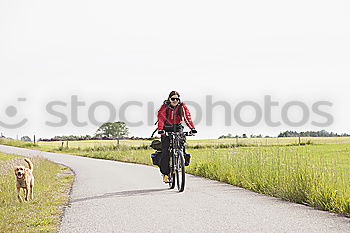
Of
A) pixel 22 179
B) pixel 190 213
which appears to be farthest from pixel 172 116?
pixel 22 179

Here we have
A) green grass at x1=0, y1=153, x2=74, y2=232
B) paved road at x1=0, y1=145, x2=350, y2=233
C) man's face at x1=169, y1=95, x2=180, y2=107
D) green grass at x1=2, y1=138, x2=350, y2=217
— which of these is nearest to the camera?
paved road at x1=0, y1=145, x2=350, y2=233

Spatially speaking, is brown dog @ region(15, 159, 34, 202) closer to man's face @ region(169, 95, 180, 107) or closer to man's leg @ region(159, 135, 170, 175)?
man's leg @ region(159, 135, 170, 175)

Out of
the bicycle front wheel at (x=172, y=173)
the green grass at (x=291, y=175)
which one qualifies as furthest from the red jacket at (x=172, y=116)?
the green grass at (x=291, y=175)

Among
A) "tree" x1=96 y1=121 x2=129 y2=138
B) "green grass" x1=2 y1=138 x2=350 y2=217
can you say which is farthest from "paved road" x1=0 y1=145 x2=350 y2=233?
"tree" x1=96 y1=121 x2=129 y2=138

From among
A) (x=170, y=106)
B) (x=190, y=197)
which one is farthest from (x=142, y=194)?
(x=170, y=106)

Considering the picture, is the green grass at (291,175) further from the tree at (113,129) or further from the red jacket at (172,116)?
the tree at (113,129)

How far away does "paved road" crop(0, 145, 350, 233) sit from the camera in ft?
22.9

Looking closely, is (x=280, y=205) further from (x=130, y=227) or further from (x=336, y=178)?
(x=130, y=227)

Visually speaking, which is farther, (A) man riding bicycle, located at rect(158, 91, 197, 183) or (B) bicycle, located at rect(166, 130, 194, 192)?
(A) man riding bicycle, located at rect(158, 91, 197, 183)

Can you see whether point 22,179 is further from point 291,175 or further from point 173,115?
point 291,175

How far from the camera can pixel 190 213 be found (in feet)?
26.7

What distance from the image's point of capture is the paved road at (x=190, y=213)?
6.98m

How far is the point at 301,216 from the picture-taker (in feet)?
25.5

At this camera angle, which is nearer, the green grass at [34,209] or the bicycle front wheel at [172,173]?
the green grass at [34,209]
